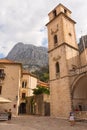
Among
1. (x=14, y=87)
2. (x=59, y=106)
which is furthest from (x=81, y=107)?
(x=14, y=87)

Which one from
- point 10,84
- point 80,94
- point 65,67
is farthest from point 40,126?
point 10,84

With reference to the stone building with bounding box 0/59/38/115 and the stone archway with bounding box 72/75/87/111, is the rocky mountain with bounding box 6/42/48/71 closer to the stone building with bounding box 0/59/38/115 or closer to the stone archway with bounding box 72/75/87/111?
the stone building with bounding box 0/59/38/115

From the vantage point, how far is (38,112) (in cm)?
3325

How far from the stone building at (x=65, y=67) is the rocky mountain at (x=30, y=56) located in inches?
2656

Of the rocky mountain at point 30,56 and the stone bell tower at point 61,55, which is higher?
the rocky mountain at point 30,56

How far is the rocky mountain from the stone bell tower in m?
67.2

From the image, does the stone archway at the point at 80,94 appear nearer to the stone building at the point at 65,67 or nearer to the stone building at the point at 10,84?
the stone building at the point at 65,67

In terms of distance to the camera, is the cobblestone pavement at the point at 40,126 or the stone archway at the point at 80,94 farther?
the stone archway at the point at 80,94

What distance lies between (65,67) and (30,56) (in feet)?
284

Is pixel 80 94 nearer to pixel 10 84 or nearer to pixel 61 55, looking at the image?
pixel 61 55

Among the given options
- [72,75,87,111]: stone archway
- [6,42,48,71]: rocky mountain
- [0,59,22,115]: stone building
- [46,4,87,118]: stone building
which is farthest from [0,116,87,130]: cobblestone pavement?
[6,42,48,71]: rocky mountain

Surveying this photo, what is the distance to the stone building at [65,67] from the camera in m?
23.7

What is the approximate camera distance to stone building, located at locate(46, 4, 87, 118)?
23.7 metres

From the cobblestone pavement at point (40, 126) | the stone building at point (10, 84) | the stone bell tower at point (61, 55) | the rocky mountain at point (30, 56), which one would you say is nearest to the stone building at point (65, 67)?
the stone bell tower at point (61, 55)
